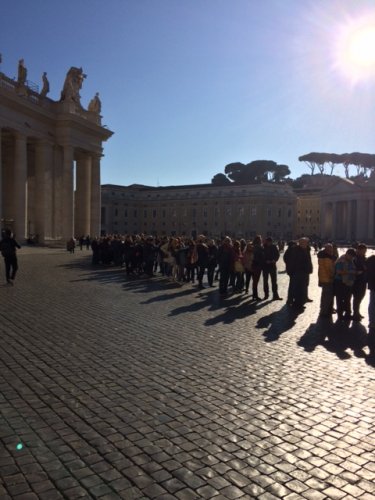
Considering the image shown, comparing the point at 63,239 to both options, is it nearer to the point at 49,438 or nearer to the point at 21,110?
the point at 21,110

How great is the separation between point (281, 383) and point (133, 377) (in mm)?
1722

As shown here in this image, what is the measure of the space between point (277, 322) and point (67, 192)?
3208 centimetres

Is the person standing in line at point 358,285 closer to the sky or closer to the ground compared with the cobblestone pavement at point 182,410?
closer to the sky

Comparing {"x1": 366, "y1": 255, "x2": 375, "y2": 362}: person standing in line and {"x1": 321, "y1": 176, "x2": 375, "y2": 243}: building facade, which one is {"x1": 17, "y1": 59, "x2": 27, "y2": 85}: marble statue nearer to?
{"x1": 366, "y1": 255, "x2": 375, "y2": 362}: person standing in line

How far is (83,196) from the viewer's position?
43500 millimetres

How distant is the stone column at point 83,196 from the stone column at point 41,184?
5.65 m

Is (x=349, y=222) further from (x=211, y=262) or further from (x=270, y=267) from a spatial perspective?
(x=270, y=267)

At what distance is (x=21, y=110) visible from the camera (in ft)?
112

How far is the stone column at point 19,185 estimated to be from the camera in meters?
34.4

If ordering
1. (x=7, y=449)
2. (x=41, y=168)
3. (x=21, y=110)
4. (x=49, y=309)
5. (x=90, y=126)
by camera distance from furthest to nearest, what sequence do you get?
(x=90, y=126), (x=41, y=168), (x=21, y=110), (x=49, y=309), (x=7, y=449)

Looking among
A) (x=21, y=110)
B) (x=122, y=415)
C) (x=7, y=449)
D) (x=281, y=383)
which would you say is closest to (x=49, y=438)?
(x=7, y=449)

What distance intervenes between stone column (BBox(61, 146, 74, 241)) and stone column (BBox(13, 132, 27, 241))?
4.55 meters

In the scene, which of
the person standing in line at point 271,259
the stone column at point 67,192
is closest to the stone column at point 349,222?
the stone column at point 67,192

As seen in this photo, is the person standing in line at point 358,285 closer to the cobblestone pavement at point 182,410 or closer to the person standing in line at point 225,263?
the cobblestone pavement at point 182,410
